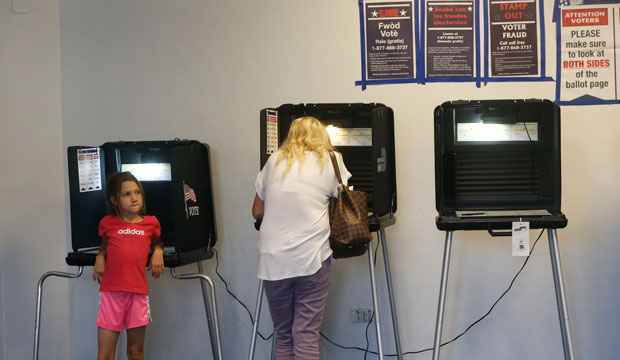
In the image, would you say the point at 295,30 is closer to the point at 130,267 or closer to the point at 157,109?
the point at 157,109

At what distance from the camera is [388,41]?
125 inches

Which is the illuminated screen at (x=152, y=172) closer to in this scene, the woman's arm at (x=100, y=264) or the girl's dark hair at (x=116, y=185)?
the girl's dark hair at (x=116, y=185)

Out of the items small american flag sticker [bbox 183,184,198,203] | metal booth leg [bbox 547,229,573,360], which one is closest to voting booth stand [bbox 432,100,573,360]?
metal booth leg [bbox 547,229,573,360]

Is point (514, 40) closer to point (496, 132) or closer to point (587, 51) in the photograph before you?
point (587, 51)

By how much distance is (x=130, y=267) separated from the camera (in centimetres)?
268

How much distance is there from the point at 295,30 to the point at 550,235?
1.59 m

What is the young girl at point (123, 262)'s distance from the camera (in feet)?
8.80

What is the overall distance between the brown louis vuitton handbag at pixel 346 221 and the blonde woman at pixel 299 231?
0.03m

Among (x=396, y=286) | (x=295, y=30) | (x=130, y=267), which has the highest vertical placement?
(x=295, y=30)

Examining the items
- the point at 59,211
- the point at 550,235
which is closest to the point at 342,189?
the point at 550,235

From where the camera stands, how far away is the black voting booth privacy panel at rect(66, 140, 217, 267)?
2834 millimetres

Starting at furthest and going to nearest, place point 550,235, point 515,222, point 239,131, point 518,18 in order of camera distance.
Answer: point 239,131 < point 518,18 < point 550,235 < point 515,222

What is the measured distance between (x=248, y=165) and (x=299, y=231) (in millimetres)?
990

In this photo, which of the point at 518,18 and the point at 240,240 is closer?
the point at 518,18
